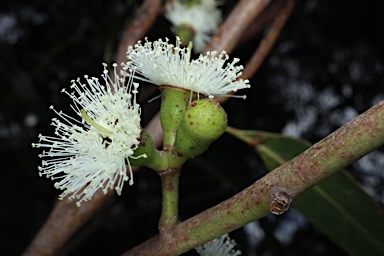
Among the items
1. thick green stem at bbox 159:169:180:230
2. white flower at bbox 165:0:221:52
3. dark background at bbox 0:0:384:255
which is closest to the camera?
thick green stem at bbox 159:169:180:230

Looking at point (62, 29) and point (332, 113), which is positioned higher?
point (62, 29)

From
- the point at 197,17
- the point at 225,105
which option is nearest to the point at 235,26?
the point at 197,17

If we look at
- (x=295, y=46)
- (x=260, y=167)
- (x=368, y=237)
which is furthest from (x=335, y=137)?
(x=295, y=46)

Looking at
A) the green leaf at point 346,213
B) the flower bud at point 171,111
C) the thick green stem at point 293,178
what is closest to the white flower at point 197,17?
the green leaf at point 346,213

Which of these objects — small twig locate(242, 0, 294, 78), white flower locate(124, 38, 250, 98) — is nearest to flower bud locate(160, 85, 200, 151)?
white flower locate(124, 38, 250, 98)

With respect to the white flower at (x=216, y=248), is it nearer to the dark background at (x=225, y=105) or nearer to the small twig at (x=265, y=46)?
the small twig at (x=265, y=46)

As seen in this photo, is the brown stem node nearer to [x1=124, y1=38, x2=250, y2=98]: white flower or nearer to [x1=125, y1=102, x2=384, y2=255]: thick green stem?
[x1=125, y1=102, x2=384, y2=255]: thick green stem

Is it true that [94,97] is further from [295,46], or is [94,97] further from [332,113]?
[295,46]
